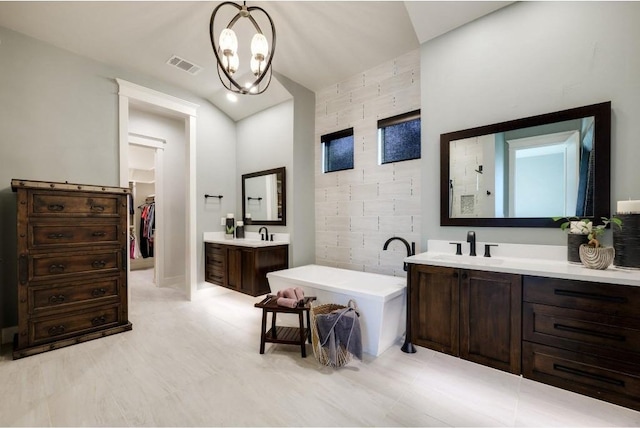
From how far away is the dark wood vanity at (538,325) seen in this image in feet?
5.03

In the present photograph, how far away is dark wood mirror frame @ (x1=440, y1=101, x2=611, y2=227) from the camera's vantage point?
6.21ft

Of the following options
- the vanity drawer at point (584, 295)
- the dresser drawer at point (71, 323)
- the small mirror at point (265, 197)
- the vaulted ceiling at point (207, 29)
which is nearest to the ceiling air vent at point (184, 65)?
the vaulted ceiling at point (207, 29)

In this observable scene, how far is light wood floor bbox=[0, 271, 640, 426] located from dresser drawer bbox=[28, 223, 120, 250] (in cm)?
98

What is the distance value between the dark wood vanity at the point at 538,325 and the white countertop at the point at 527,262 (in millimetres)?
49

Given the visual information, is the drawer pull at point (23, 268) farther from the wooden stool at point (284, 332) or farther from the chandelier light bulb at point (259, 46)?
the chandelier light bulb at point (259, 46)

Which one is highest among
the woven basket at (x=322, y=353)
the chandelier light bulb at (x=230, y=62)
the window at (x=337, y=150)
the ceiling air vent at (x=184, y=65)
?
the ceiling air vent at (x=184, y=65)

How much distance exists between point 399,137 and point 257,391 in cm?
301

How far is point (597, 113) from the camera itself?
1917 millimetres

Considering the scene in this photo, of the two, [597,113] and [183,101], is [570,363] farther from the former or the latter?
[183,101]

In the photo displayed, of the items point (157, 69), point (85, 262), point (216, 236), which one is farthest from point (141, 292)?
point (157, 69)

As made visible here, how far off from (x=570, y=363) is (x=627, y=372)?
241 millimetres

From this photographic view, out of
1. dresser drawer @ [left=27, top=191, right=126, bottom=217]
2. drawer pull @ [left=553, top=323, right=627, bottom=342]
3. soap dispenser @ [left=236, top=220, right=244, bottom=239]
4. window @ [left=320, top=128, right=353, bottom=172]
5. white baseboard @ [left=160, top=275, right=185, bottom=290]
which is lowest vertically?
white baseboard @ [left=160, top=275, right=185, bottom=290]

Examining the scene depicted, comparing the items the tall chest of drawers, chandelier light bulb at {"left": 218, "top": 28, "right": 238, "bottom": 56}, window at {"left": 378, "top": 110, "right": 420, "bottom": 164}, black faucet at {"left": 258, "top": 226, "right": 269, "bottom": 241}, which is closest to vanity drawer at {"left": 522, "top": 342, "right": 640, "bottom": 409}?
window at {"left": 378, "top": 110, "right": 420, "bottom": 164}

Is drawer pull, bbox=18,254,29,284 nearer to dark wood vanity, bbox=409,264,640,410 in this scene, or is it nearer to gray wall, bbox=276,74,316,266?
gray wall, bbox=276,74,316,266
